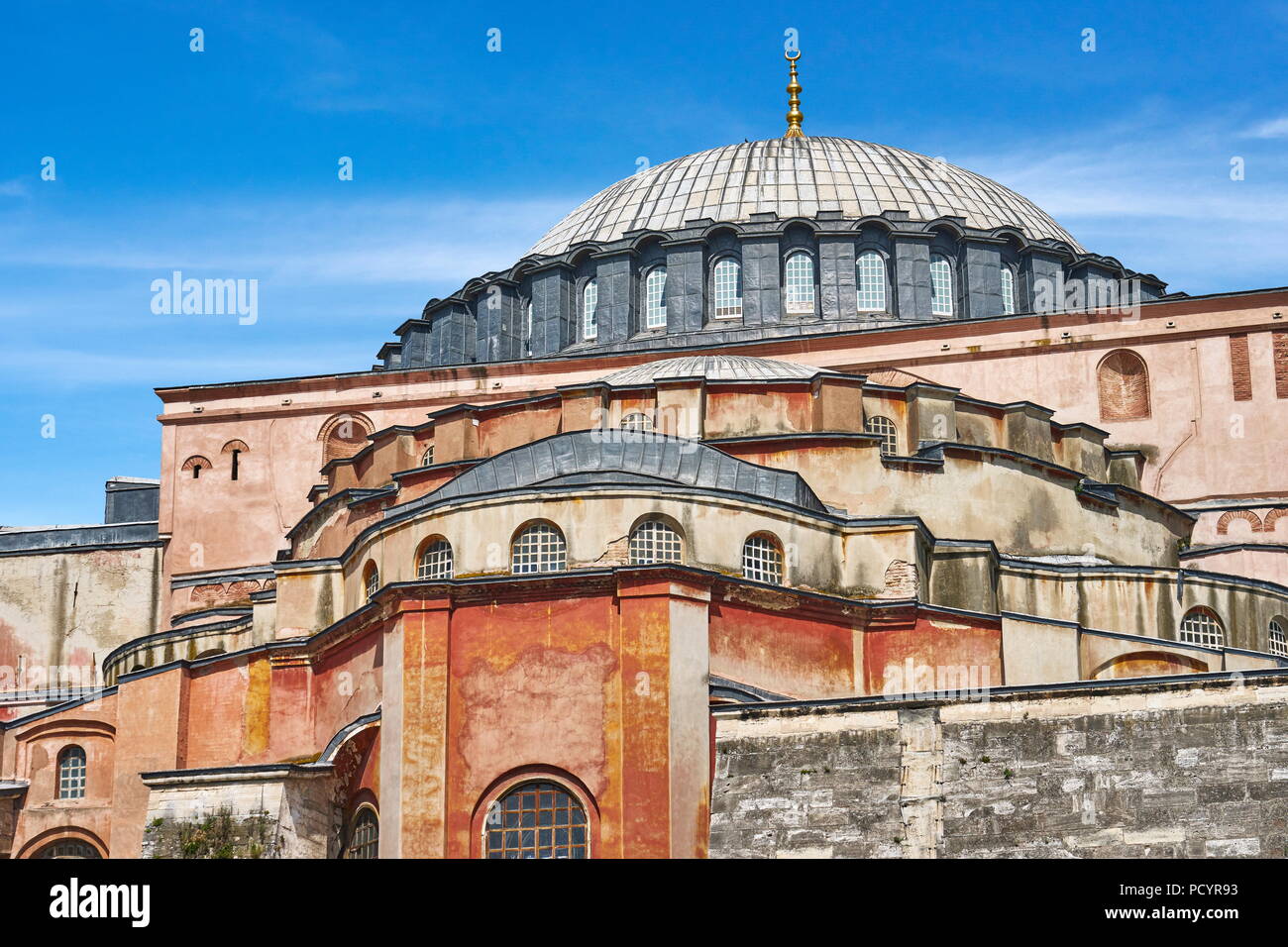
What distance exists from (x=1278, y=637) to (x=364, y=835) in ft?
52.5

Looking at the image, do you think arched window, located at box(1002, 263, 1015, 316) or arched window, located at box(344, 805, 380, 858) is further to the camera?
arched window, located at box(1002, 263, 1015, 316)

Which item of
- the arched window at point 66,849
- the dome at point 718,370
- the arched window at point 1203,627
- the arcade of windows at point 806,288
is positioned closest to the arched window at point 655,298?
the arcade of windows at point 806,288

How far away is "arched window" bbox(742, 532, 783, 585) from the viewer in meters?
32.5

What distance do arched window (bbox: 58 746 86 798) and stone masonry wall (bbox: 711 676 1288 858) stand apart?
1423 centimetres

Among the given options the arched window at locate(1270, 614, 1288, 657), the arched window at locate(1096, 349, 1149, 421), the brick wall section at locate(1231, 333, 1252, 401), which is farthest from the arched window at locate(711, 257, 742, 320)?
the arched window at locate(1270, 614, 1288, 657)

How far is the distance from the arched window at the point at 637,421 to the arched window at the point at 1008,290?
1357cm

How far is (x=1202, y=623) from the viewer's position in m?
36.4

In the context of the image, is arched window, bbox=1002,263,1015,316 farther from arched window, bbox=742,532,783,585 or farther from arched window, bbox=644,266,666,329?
arched window, bbox=742,532,783,585

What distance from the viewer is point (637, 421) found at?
1550 inches

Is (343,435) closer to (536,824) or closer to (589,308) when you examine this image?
(589,308)

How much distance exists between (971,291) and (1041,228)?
219 inches
